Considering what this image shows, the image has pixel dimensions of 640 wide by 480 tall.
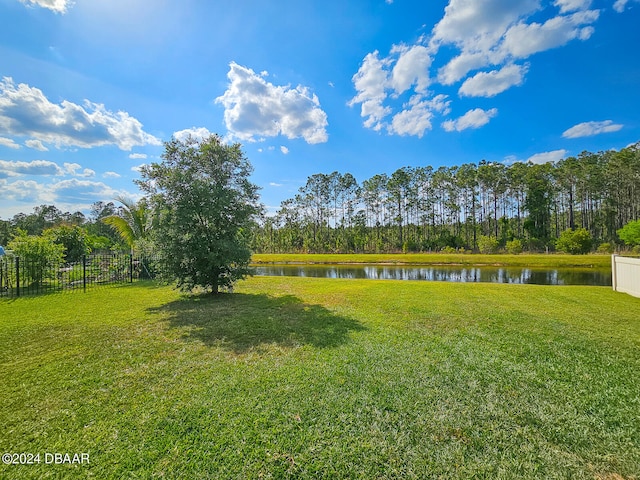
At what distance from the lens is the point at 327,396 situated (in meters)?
3.25

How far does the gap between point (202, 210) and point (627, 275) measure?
14802 mm

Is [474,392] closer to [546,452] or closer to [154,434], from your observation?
[546,452]

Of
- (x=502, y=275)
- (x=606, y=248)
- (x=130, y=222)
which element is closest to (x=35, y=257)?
(x=130, y=222)

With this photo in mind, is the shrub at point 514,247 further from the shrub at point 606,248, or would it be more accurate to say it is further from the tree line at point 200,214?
the tree line at point 200,214

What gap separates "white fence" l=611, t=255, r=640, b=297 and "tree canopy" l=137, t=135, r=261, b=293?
1303cm

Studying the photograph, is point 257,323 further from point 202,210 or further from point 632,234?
point 632,234

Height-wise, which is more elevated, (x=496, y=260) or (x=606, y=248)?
(x=606, y=248)

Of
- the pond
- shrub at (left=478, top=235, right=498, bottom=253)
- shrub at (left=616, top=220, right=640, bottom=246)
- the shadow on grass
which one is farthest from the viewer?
shrub at (left=478, top=235, right=498, bottom=253)

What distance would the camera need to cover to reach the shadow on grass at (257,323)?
5184 millimetres

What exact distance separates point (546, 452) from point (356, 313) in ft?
15.9

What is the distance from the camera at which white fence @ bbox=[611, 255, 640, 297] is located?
8.70 meters

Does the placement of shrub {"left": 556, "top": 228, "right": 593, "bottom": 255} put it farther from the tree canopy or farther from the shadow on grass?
the tree canopy

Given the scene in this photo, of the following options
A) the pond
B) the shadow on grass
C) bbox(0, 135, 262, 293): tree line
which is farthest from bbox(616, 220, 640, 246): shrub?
bbox(0, 135, 262, 293): tree line

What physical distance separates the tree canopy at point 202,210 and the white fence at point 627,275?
13028mm
